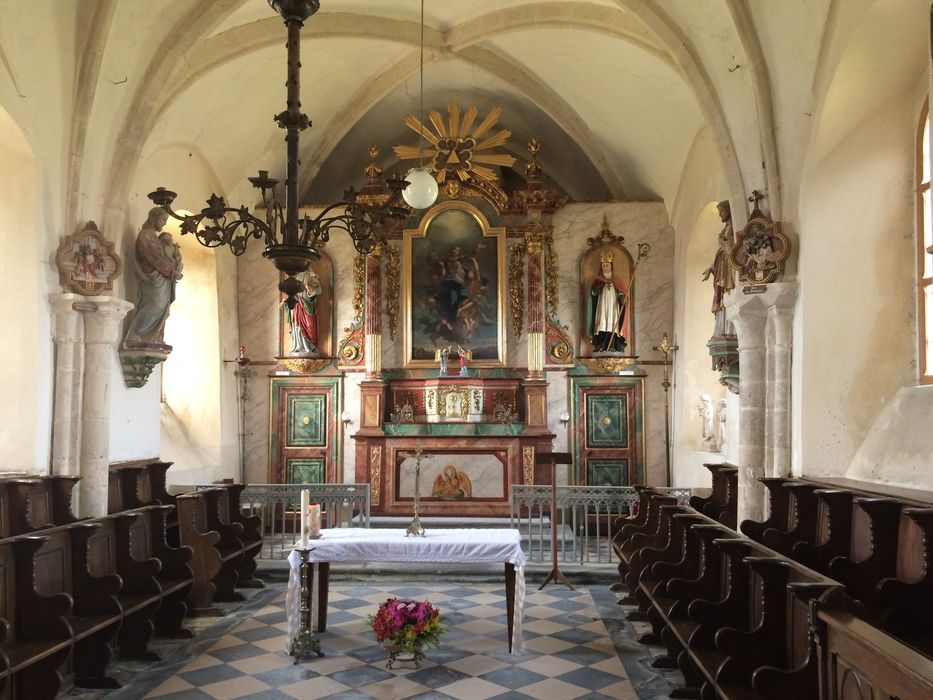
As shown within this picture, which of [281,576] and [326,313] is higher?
[326,313]

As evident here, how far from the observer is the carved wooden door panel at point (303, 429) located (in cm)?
1320

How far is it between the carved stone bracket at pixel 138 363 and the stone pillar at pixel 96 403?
0.83 metres

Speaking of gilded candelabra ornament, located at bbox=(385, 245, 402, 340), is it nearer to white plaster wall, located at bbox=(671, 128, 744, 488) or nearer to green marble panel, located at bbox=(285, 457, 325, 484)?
green marble panel, located at bbox=(285, 457, 325, 484)

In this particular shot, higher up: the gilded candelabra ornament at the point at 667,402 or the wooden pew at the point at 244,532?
the gilded candelabra ornament at the point at 667,402

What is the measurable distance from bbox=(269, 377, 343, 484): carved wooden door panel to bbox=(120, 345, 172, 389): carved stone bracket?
3.68 metres

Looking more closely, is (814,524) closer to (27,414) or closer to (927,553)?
(927,553)

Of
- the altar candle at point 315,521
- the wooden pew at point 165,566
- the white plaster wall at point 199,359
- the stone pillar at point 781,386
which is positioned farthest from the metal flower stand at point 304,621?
the white plaster wall at point 199,359

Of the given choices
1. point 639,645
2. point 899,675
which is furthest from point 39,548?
point 899,675

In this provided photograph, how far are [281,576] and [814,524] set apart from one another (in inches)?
219

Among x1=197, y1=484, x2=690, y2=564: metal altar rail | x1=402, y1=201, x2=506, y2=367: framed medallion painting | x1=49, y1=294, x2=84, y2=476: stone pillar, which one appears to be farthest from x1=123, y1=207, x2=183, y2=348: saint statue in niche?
x1=402, y1=201, x2=506, y2=367: framed medallion painting

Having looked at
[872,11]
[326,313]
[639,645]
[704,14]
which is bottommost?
[639,645]

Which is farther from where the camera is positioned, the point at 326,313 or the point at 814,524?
the point at 326,313

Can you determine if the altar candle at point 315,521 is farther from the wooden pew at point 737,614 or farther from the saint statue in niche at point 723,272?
the saint statue in niche at point 723,272

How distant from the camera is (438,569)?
9586 mm
